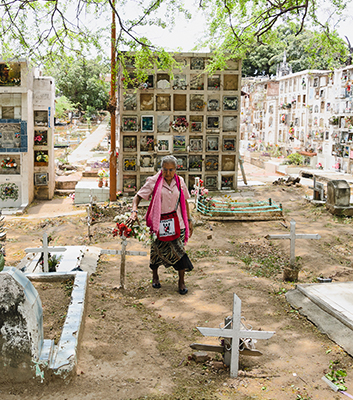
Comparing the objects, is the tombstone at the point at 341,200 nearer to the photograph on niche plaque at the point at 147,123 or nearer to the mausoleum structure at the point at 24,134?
the photograph on niche plaque at the point at 147,123

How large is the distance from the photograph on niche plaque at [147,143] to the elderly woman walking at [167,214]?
10.0 meters

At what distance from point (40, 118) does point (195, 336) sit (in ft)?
Answer: 45.7

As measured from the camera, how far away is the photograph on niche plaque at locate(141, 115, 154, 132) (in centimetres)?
1459

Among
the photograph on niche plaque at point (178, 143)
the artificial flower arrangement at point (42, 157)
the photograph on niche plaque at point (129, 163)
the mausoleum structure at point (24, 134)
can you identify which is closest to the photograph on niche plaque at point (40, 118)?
the mausoleum structure at point (24, 134)

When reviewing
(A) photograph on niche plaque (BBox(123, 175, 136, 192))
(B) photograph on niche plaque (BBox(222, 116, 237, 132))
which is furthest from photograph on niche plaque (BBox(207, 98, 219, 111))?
(A) photograph on niche plaque (BBox(123, 175, 136, 192))

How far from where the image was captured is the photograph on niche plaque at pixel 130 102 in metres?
14.5

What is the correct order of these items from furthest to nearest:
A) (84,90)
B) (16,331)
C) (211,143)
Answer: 1. (84,90)
2. (211,143)
3. (16,331)

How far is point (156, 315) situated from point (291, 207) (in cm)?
946

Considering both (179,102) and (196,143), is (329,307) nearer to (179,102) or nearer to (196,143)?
(196,143)

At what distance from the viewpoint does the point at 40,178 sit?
53.2 feet

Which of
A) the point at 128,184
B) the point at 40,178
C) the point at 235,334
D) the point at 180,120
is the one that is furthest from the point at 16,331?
the point at 40,178

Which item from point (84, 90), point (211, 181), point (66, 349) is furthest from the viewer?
point (84, 90)

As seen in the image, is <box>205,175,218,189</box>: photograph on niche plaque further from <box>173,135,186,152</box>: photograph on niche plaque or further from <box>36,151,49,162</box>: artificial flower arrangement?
<box>36,151,49,162</box>: artificial flower arrangement

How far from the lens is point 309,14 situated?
8.41m
